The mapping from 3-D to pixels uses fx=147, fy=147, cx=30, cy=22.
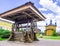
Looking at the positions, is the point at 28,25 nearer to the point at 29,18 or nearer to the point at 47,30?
the point at 29,18

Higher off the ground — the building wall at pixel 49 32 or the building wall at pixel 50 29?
the building wall at pixel 50 29

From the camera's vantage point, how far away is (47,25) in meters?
24.6

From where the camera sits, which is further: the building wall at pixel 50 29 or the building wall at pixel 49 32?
the building wall at pixel 50 29

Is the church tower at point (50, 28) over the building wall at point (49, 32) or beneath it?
over

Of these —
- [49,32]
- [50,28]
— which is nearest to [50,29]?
[50,28]

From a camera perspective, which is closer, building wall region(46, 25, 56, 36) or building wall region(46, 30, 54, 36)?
building wall region(46, 30, 54, 36)

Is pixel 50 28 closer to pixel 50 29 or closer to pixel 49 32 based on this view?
pixel 50 29

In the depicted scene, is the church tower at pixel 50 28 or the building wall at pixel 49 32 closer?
the building wall at pixel 49 32

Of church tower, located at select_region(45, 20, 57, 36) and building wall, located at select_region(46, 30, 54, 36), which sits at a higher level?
church tower, located at select_region(45, 20, 57, 36)

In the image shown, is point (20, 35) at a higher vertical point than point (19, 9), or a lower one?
lower

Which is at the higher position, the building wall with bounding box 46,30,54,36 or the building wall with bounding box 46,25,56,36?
the building wall with bounding box 46,25,56,36

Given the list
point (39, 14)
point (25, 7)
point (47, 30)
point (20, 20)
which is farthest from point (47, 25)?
point (25, 7)

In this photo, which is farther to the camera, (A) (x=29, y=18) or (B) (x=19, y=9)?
(A) (x=29, y=18)

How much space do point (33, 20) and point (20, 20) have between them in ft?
4.67
